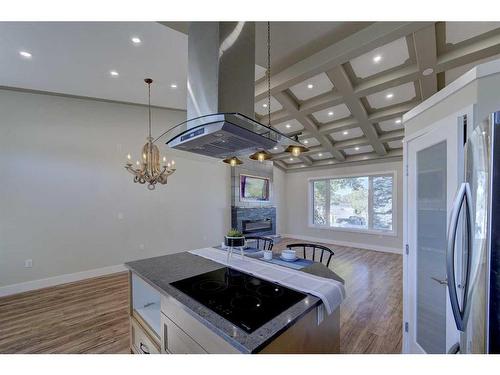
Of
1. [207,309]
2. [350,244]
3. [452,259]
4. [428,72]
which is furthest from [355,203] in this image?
[207,309]

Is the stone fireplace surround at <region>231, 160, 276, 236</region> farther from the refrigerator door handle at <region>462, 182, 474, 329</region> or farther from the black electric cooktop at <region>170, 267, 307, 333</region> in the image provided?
the refrigerator door handle at <region>462, 182, 474, 329</region>

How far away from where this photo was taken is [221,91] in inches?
56.1

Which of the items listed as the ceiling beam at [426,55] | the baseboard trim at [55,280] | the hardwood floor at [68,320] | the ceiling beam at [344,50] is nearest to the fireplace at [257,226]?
the baseboard trim at [55,280]

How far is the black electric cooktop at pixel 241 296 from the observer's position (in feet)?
3.40

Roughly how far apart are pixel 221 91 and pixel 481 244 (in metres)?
1.52

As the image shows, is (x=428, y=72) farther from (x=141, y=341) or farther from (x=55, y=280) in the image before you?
(x=55, y=280)

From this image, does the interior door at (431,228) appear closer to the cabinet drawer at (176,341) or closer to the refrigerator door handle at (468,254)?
the refrigerator door handle at (468,254)

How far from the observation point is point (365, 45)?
8.34ft

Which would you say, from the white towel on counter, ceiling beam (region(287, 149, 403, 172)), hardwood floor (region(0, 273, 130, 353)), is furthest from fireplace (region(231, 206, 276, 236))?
the white towel on counter

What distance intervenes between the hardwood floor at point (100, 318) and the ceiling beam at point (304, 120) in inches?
131

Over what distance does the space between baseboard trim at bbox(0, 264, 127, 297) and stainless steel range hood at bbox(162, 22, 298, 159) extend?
3.81 meters

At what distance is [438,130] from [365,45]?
1.59m

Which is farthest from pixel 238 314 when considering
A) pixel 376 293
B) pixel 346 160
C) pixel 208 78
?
pixel 346 160
